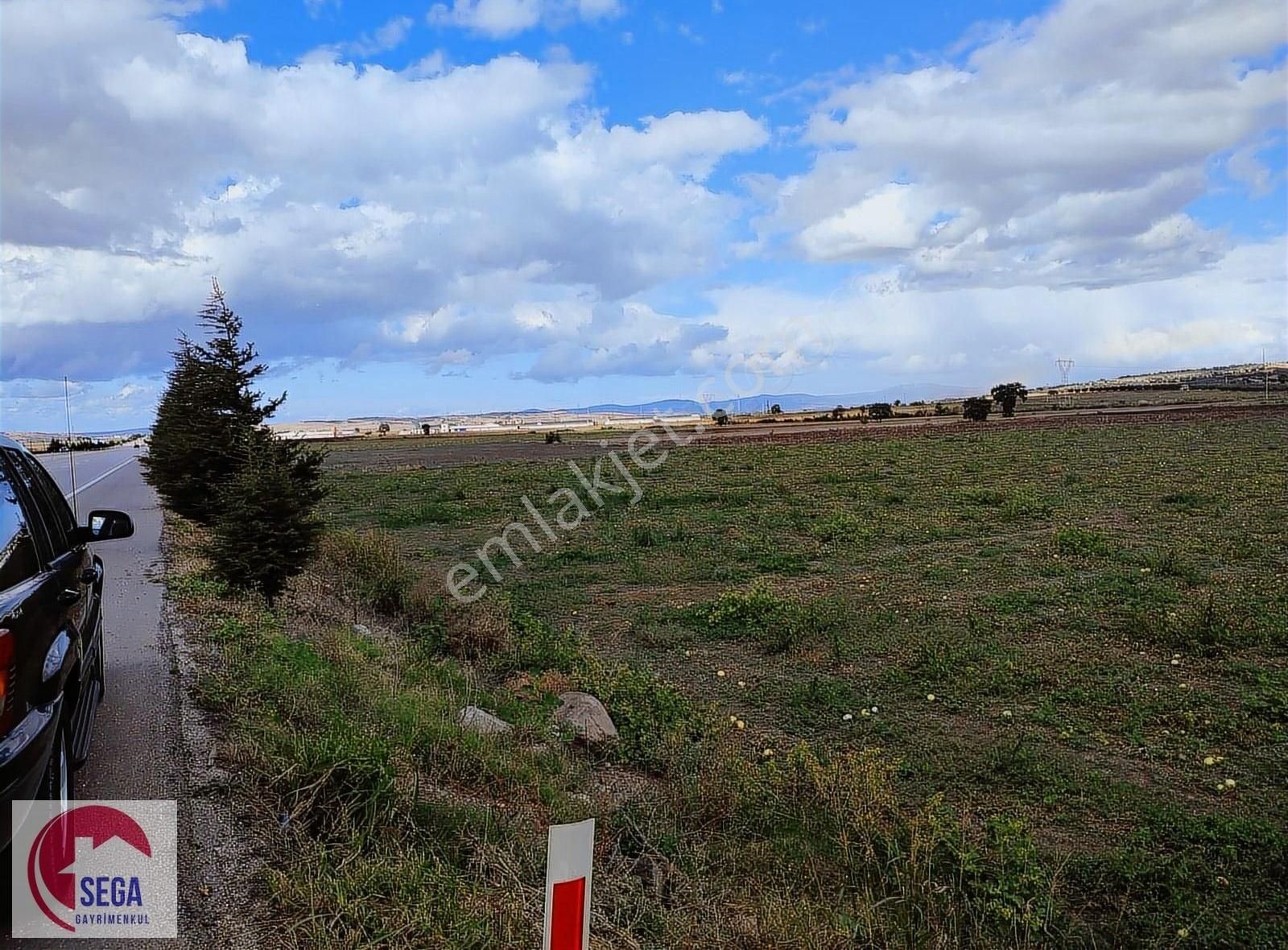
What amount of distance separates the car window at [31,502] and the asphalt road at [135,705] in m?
1.28

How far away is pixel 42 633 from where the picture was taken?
142 inches

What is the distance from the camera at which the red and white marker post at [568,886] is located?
8.12 feet

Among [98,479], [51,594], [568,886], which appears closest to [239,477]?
[51,594]

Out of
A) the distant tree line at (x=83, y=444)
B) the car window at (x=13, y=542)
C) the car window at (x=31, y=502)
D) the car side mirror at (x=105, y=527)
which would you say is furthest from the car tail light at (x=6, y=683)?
the distant tree line at (x=83, y=444)

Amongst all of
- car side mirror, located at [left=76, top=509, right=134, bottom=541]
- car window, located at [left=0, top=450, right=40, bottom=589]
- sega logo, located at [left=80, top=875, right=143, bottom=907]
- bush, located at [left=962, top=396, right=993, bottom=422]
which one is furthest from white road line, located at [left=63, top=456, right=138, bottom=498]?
bush, located at [left=962, top=396, right=993, bottom=422]

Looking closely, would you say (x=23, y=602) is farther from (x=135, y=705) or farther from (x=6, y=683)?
(x=135, y=705)

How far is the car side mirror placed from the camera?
5.20m

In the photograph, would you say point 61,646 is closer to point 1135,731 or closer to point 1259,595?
point 1135,731

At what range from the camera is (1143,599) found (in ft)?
35.9

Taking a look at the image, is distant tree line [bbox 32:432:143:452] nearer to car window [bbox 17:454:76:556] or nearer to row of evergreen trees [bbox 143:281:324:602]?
row of evergreen trees [bbox 143:281:324:602]

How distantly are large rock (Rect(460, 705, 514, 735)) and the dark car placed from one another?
8.02ft

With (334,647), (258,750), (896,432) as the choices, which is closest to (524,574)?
(334,647)

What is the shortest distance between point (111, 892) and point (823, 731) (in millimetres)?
5669

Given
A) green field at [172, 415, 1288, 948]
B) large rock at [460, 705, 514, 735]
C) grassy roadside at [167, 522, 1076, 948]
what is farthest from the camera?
→ large rock at [460, 705, 514, 735]
